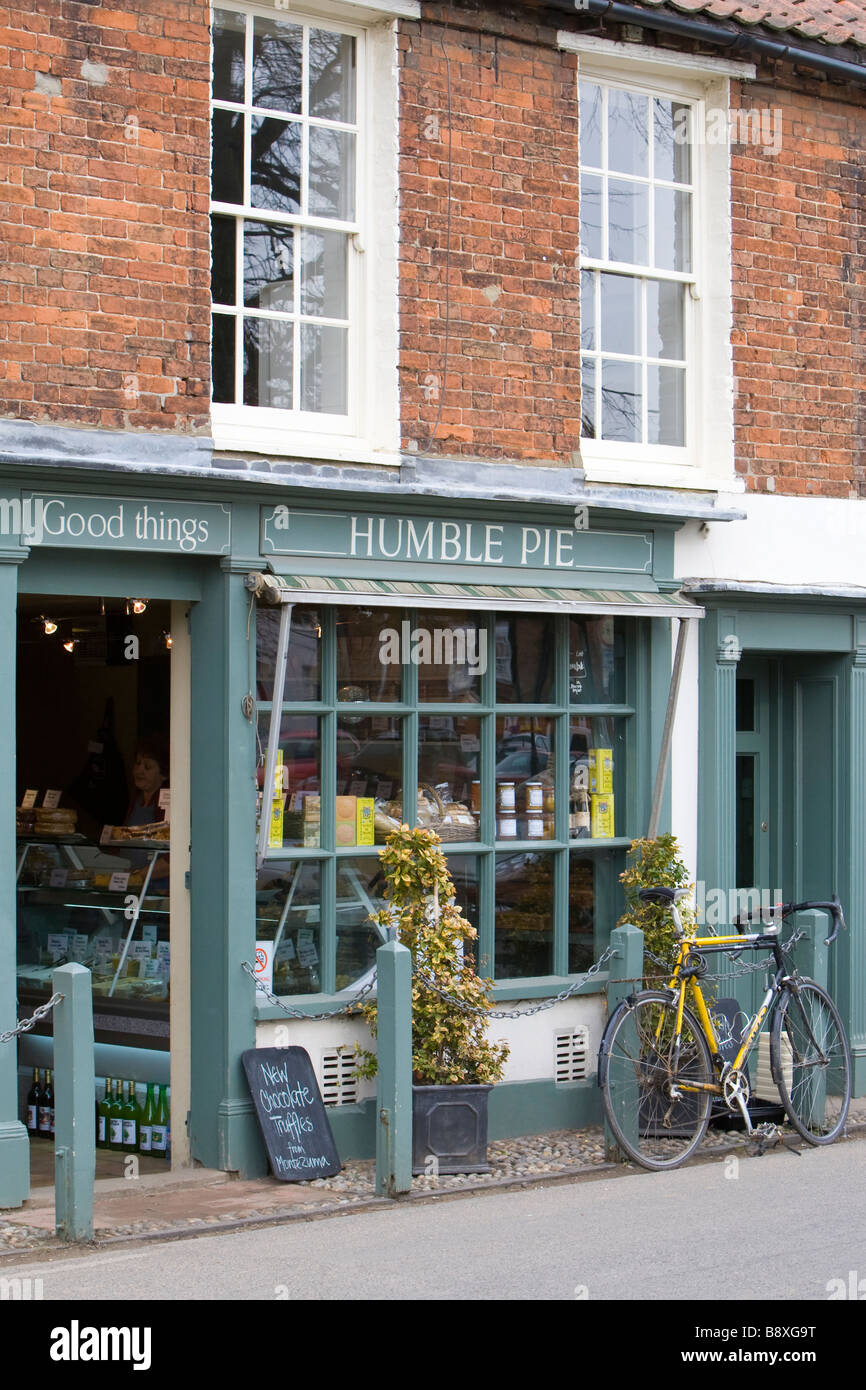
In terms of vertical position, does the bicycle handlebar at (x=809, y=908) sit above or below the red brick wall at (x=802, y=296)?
below

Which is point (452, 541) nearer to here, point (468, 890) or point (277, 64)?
point (468, 890)

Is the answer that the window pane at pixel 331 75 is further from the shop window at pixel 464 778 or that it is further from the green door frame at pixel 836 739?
the green door frame at pixel 836 739

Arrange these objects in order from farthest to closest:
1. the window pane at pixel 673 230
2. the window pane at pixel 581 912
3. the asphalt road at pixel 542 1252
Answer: the window pane at pixel 673 230 → the window pane at pixel 581 912 → the asphalt road at pixel 542 1252

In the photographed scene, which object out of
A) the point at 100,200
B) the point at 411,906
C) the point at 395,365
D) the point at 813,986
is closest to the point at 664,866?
the point at 813,986

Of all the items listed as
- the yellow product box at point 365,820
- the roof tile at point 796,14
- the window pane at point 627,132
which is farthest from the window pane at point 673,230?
the yellow product box at point 365,820

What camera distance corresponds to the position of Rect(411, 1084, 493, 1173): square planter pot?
8633 mm

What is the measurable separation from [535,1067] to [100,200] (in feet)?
16.6

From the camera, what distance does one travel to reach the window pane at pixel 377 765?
30.8 feet

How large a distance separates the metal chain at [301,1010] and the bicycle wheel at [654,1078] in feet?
4.23

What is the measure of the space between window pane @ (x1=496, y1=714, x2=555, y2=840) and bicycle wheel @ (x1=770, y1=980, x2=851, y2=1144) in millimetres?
1655

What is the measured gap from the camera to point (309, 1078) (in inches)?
348

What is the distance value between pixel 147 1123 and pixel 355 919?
1518mm

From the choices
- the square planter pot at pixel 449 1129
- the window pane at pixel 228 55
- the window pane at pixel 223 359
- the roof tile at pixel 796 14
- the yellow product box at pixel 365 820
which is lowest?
the square planter pot at pixel 449 1129

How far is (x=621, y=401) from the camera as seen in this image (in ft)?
34.3
